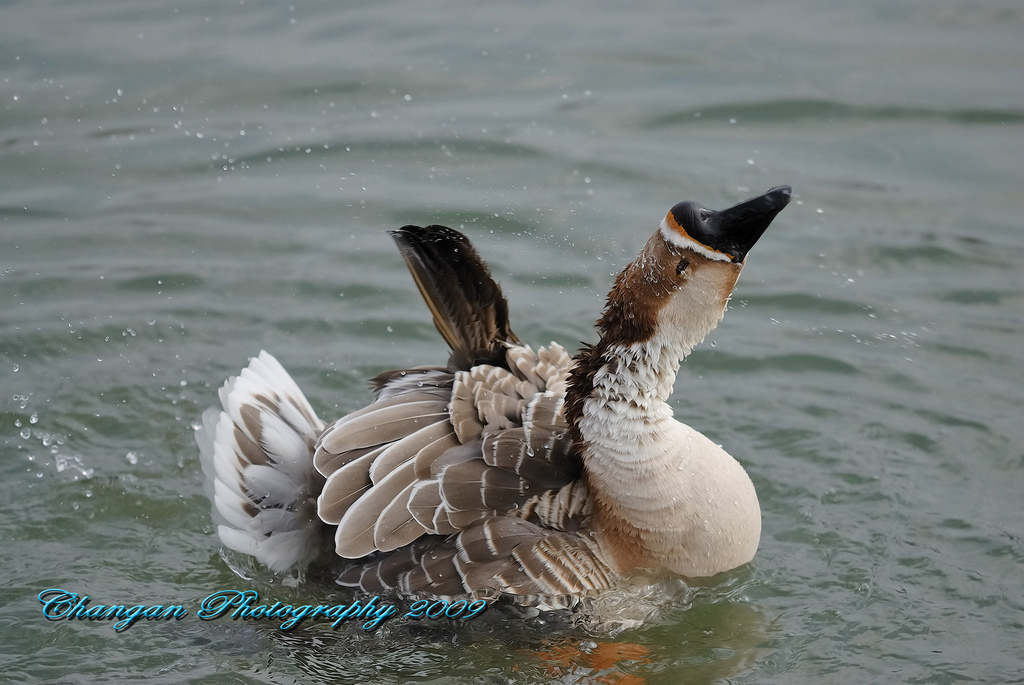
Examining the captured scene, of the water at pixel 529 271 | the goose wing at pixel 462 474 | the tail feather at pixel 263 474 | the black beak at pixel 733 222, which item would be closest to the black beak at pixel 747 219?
the black beak at pixel 733 222

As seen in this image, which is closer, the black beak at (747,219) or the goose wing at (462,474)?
the black beak at (747,219)

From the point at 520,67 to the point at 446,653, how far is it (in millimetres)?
7056

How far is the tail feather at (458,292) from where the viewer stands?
5.30m

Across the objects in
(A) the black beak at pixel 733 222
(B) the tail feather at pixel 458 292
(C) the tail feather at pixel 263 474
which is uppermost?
(A) the black beak at pixel 733 222

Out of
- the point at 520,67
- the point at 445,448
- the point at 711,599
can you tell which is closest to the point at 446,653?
the point at 445,448

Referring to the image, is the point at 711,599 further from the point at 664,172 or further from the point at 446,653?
the point at 664,172

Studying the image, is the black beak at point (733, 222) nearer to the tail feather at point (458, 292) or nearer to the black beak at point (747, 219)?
the black beak at point (747, 219)

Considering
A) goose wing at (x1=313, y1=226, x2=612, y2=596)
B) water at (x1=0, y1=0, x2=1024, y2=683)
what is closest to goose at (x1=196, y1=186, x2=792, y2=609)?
goose wing at (x1=313, y1=226, x2=612, y2=596)

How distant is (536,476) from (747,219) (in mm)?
1541

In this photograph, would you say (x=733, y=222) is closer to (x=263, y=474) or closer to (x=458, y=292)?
(x=458, y=292)

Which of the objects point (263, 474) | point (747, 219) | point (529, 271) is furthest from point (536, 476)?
point (529, 271)

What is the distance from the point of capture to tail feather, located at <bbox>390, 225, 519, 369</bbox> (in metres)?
5.30

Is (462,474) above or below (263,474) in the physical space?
above

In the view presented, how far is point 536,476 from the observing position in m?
5.02
